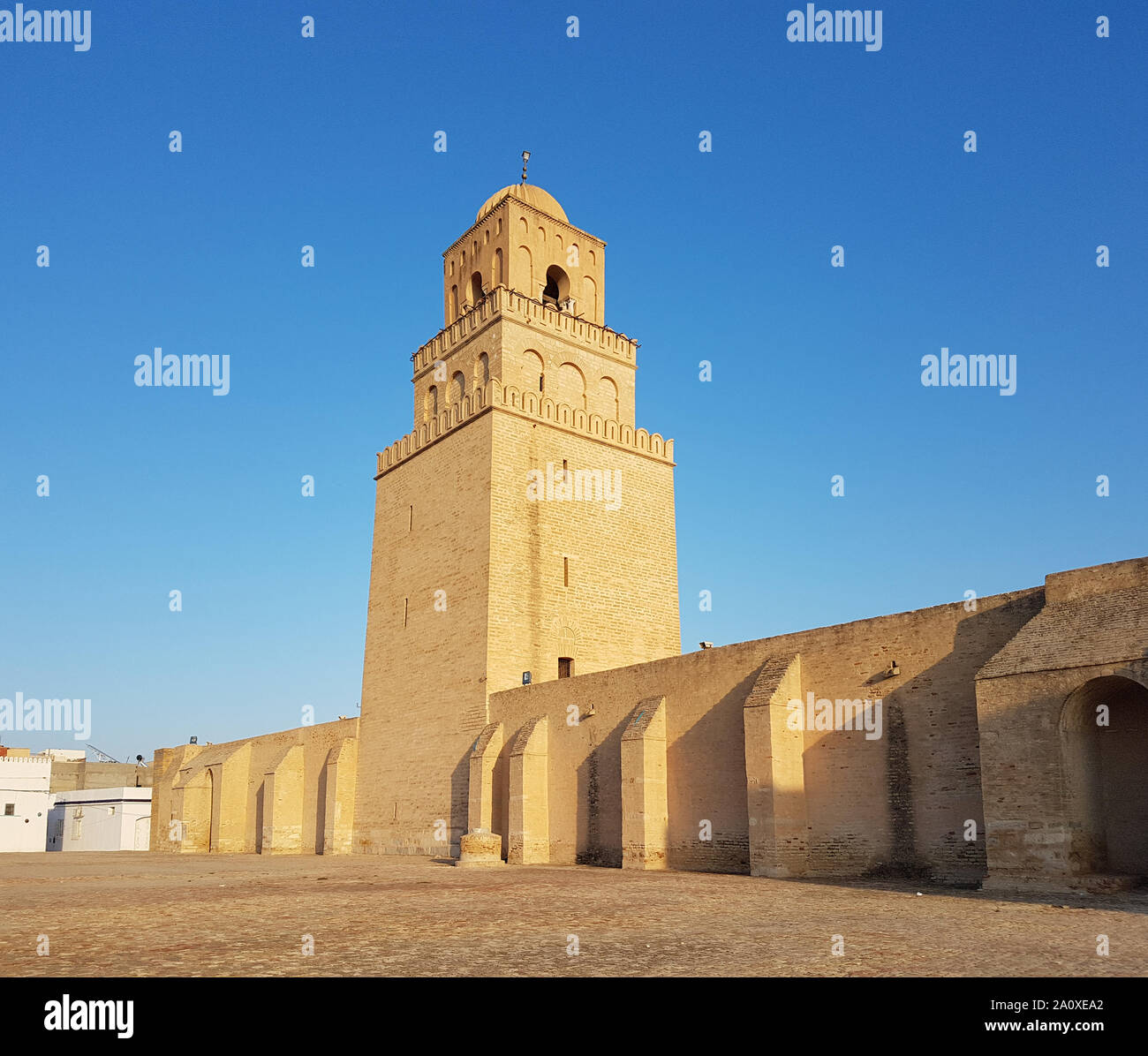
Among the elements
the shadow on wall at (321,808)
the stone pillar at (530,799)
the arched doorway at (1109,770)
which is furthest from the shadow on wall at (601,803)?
the shadow on wall at (321,808)

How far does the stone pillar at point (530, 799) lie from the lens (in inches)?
841

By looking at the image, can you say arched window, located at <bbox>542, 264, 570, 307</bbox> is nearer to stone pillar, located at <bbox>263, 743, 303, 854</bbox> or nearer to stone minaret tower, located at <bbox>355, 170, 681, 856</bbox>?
stone minaret tower, located at <bbox>355, 170, 681, 856</bbox>

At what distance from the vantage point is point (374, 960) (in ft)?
22.4

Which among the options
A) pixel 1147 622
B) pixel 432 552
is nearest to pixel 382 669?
pixel 432 552

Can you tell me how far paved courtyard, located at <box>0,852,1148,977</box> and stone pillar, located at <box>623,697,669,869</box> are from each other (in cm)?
385

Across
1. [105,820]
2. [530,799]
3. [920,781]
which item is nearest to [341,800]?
[530,799]

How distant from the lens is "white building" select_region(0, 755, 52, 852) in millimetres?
48469

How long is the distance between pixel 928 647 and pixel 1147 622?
3676 millimetres

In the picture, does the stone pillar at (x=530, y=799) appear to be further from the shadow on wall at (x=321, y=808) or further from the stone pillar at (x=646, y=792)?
the shadow on wall at (x=321, y=808)

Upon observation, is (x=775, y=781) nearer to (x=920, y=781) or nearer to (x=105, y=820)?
(x=920, y=781)

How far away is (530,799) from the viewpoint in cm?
2147

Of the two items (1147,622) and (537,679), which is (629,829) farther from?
(1147,622)

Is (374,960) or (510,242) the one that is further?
(510,242)

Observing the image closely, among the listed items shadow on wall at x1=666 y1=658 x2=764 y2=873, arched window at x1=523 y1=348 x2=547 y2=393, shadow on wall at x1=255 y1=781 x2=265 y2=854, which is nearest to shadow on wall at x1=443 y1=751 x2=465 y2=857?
shadow on wall at x1=666 y1=658 x2=764 y2=873
